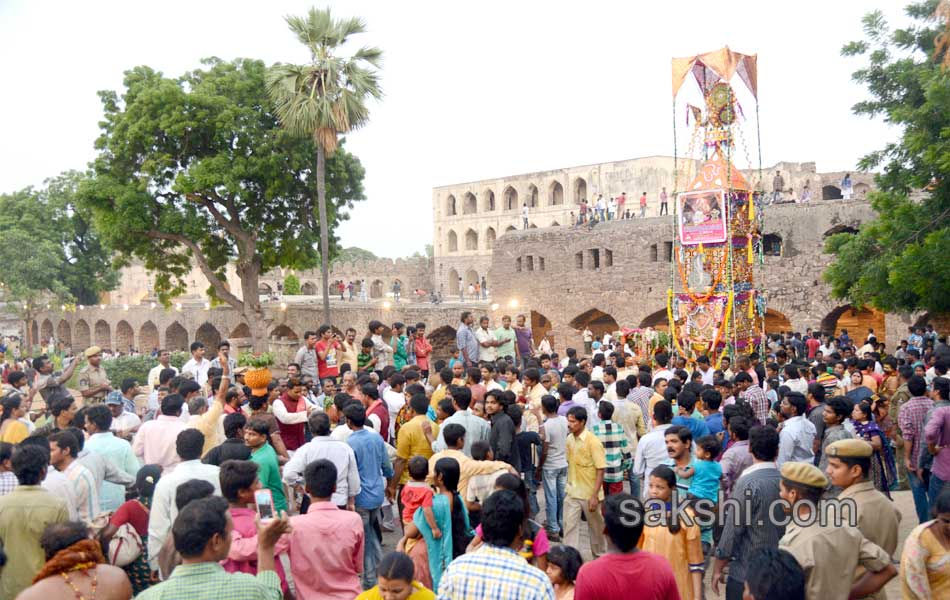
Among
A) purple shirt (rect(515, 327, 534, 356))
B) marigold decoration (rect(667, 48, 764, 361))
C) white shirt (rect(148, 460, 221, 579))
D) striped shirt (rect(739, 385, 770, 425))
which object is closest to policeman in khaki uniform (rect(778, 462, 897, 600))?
white shirt (rect(148, 460, 221, 579))

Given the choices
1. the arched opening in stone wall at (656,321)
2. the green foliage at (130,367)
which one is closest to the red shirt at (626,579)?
the arched opening in stone wall at (656,321)

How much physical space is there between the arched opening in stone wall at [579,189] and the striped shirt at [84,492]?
4045 centimetres

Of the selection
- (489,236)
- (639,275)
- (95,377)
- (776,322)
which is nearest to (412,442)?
(95,377)

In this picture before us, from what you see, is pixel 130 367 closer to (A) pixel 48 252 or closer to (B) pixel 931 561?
(A) pixel 48 252

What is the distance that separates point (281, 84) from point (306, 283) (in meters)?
33.6

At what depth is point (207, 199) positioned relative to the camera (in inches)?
961

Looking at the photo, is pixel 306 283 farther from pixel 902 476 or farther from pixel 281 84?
pixel 902 476

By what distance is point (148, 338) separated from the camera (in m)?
42.8

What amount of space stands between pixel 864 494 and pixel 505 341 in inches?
349

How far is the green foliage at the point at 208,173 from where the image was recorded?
23.7 m

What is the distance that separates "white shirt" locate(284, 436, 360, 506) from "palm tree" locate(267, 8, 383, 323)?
48.1 ft

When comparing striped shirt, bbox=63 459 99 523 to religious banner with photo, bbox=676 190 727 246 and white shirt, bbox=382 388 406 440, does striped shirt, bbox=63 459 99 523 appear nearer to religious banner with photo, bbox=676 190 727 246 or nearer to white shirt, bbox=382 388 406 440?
white shirt, bbox=382 388 406 440

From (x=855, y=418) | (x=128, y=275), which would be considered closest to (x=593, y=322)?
(x=855, y=418)

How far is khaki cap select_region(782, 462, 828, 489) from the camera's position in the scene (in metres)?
4.00
